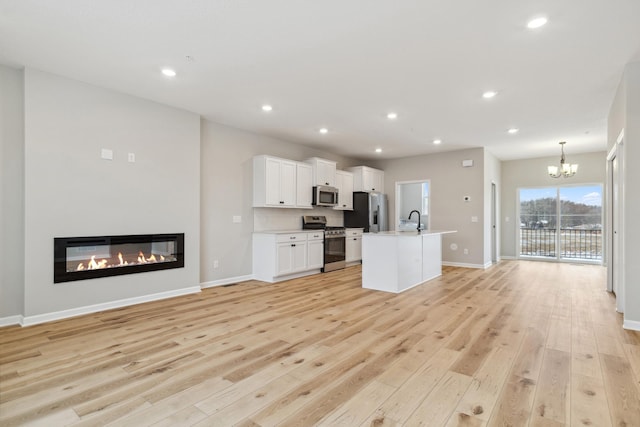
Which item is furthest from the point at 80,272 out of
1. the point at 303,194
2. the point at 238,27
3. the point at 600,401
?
the point at 600,401

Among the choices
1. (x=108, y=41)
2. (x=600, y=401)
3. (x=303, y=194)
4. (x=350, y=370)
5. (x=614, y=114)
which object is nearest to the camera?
(x=600, y=401)

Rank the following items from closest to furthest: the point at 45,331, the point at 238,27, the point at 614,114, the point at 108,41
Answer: the point at 238,27
the point at 108,41
the point at 45,331
the point at 614,114

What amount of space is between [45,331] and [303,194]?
14.0 ft

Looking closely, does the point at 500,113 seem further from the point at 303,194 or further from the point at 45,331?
the point at 45,331

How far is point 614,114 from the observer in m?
4.13

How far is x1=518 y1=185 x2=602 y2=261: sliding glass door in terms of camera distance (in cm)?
785

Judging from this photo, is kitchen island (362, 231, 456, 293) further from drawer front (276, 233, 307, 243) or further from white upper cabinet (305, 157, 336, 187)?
white upper cabinet (305, 157, 336, 187)

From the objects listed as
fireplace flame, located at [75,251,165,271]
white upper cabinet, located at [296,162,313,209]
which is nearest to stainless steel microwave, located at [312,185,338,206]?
white upper cabinet, located at [296,162,313,209]

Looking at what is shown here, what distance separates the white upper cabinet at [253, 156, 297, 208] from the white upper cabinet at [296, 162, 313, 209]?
16 cm

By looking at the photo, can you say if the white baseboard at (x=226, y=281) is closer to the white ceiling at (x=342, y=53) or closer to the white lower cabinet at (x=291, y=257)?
A: the white lower cabinet at (x=291, y=257)

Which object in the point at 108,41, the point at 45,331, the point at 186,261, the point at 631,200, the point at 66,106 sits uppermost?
A: the point at 108,41

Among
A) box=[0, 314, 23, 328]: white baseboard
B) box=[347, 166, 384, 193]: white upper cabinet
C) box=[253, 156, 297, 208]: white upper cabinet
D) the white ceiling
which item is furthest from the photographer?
box=[347, 166, 384, 193]: white upper cabinet

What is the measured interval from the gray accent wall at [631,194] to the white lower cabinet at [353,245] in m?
4.58

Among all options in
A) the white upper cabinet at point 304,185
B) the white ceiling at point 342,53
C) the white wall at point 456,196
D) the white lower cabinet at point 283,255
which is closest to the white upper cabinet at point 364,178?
the white wall at point 456,196
